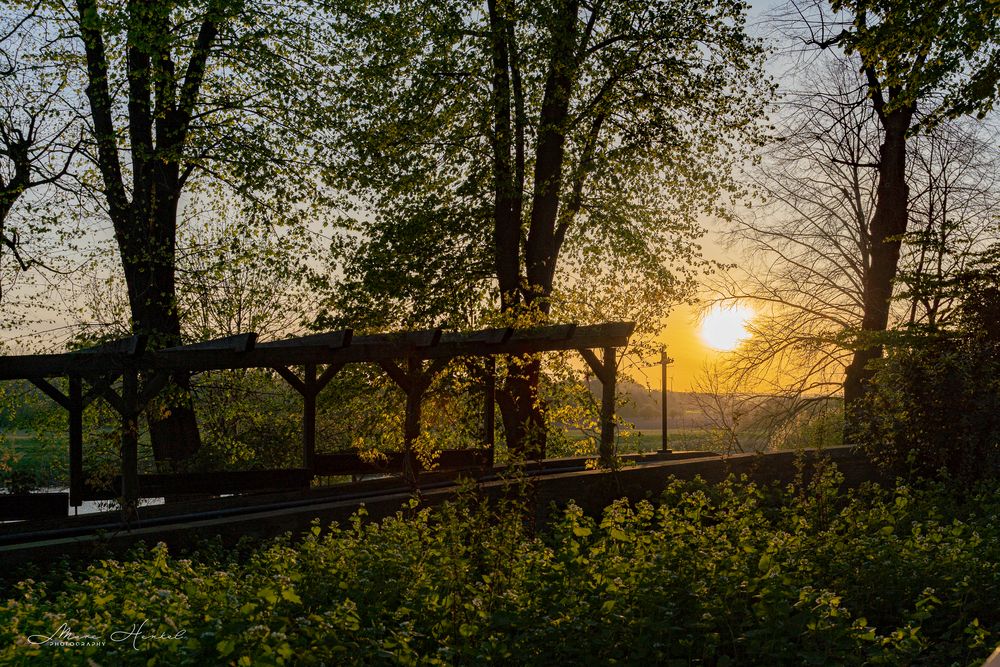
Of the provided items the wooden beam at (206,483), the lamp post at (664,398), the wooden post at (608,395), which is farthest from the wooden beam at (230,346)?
the lamp post at (664,398)

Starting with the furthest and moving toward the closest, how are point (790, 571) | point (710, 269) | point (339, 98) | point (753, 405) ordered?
point (753, 405) < point (710, 269) < point (339, 98) < point (790, 571)

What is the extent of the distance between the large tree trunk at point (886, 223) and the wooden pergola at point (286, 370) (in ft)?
28.6

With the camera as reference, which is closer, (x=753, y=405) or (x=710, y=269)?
(x=710, y=269)

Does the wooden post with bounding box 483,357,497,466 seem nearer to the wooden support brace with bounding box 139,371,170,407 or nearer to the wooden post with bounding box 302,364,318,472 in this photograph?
the wooden post with bounding box 302,364,318,472

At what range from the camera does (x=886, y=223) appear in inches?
835

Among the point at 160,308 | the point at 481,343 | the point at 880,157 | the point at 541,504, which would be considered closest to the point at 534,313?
the point at 481,343

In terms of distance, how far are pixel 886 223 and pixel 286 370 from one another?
14088 millimetres

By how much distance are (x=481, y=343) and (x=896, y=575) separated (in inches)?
297

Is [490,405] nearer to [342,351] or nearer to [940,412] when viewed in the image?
[342,351]

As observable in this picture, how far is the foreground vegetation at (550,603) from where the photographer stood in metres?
5.13

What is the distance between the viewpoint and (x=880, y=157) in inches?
863

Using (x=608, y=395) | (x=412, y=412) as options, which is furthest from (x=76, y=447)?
(x=608, y=395)

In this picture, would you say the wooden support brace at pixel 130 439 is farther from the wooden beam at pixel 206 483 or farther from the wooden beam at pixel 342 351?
the wooden beam at pixel 206 483

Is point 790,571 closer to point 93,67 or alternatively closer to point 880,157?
point 93,67
